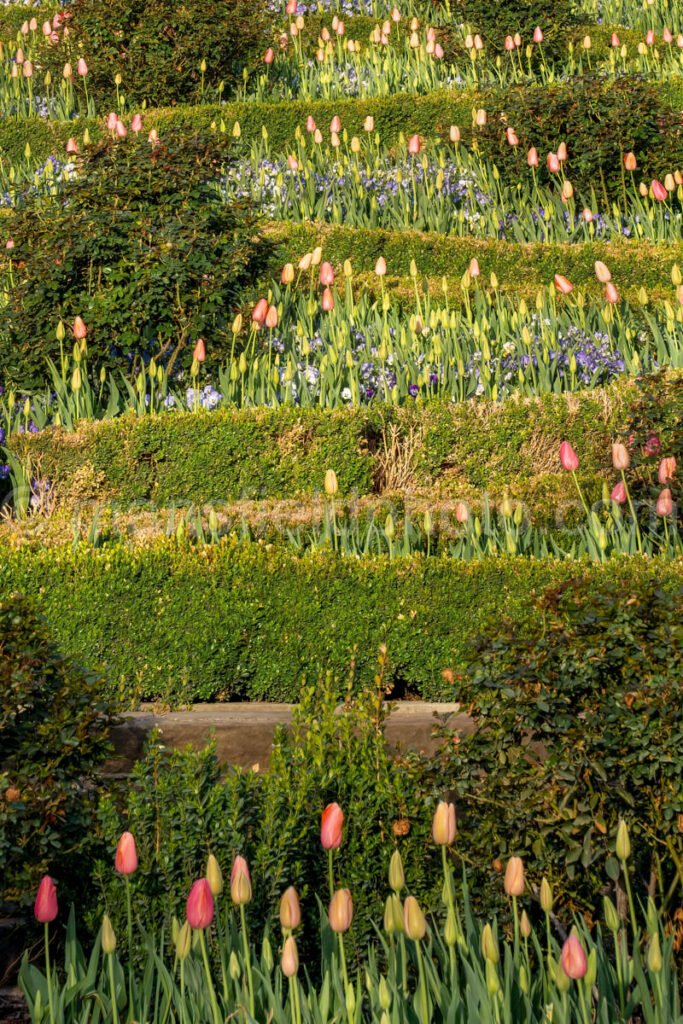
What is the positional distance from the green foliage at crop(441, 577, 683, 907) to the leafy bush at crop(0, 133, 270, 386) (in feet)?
17.9

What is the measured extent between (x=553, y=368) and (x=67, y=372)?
328cm

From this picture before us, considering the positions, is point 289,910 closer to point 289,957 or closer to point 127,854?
point 289,957

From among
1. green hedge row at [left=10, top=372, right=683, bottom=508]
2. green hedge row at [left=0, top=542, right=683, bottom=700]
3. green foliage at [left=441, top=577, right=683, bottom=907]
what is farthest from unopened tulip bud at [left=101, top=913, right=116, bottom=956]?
green hedge row at [left=10, top=372, right=683, bottom=508]

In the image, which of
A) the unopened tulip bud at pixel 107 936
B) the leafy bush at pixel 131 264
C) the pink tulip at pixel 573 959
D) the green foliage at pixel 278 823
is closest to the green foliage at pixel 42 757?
the green foliage at pixel 278 823

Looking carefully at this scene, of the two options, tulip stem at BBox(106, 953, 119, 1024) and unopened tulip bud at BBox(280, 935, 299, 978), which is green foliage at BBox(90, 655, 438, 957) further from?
unopened tulip bud at BBox(280, 935, 299, 978)

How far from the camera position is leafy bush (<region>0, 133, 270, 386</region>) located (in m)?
8.61

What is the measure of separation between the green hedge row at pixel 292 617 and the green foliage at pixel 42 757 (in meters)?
1.71

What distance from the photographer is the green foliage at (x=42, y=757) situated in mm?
3492

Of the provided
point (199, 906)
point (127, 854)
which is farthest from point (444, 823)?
point (127, 854)

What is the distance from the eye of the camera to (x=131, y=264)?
28.9ft

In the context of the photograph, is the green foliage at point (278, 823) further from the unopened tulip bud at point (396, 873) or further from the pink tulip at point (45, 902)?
the unopened tulip bud at point (396, 873)

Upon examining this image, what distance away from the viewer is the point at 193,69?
570 inches

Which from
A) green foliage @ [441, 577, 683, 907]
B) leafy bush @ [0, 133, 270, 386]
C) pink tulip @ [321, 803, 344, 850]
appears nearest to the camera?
pink tulip @ [321, 803, 344, 850]

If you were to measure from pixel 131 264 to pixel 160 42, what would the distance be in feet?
21.9
